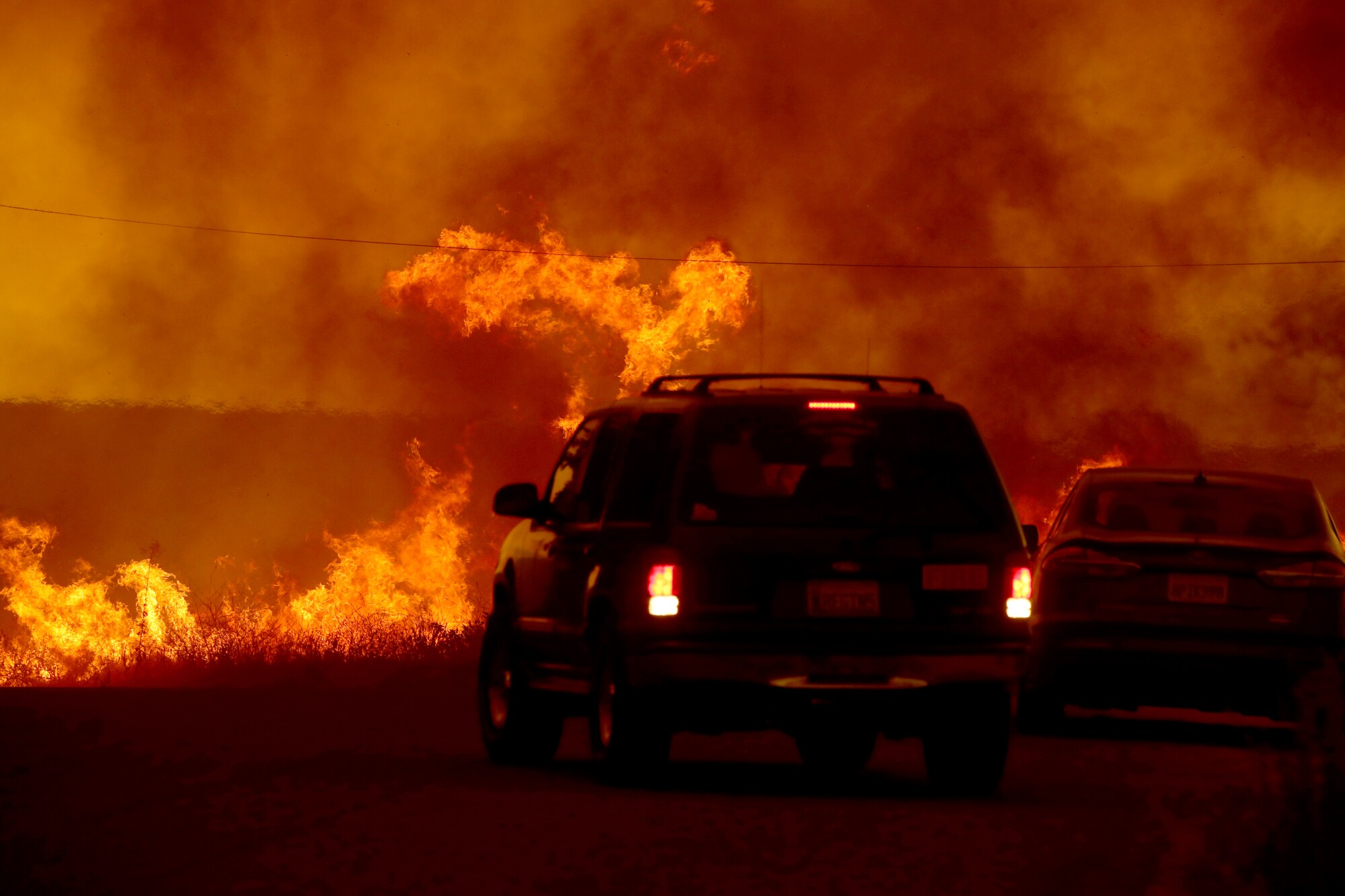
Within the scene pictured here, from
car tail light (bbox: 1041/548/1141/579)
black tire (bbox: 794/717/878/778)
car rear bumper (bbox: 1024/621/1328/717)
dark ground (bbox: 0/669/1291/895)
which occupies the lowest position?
dark ground (bbox: 0/669/1291/895)

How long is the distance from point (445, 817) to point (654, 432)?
8.25 ft

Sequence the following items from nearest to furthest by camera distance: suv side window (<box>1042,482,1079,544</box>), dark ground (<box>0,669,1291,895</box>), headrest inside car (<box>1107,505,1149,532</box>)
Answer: dark ground (<box>0,669,1291,895</box>), headrest inside car (<box>1107,505,1149,532</box>), suv side window (<box>1042,482,1079,544</box>)

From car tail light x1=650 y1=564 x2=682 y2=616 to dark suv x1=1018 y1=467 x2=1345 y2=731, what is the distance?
509 cm

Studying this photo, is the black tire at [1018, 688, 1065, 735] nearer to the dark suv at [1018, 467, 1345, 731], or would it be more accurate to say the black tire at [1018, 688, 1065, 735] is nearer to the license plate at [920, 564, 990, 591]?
the dark suv at [1018, 467, 1345, 731]

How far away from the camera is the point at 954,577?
517 inches

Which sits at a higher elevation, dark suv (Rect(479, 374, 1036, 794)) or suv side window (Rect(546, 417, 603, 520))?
suv side window (Rect(546, 417, 603, 520))

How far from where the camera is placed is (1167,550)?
17.2 m

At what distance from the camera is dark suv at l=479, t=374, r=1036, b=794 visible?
12.9m

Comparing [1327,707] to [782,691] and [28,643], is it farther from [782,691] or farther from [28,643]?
[28,643]

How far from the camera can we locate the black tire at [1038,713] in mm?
17969

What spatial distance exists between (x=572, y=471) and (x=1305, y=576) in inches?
190

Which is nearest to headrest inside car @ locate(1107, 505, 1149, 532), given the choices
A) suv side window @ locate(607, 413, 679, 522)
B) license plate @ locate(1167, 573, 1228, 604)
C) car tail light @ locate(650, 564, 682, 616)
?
license plate @ locate(1167, 573, 1228, 604)

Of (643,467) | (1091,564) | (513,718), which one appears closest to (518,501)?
(643,467)

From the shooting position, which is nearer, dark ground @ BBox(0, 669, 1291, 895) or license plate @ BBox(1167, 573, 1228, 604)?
dark ground @ BBox(0, 669, 1291, 895)
